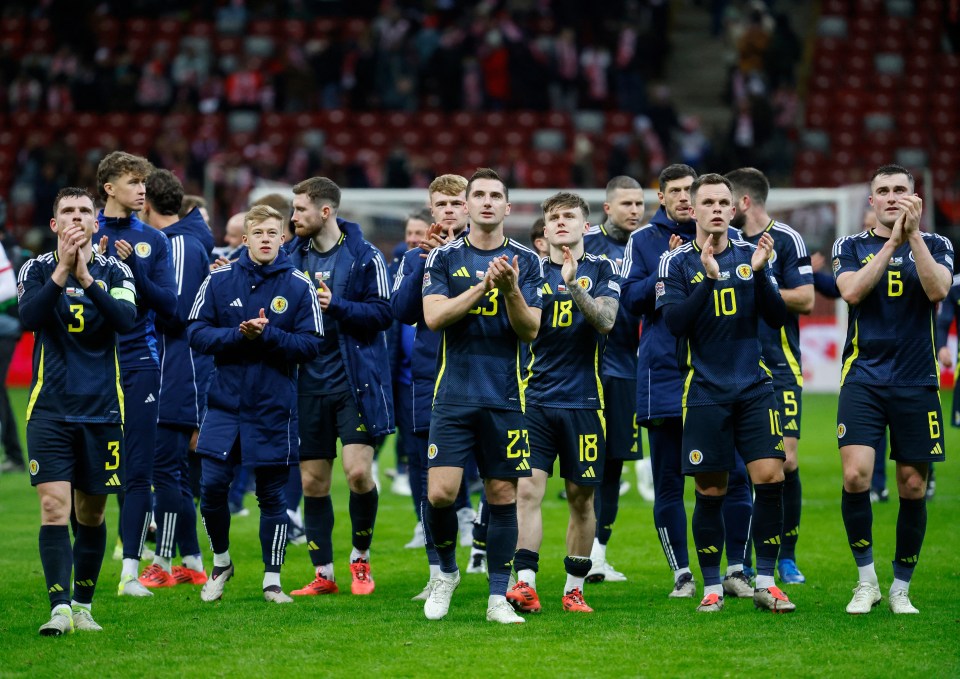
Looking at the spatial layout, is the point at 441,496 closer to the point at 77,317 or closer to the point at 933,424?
the point at 77,317

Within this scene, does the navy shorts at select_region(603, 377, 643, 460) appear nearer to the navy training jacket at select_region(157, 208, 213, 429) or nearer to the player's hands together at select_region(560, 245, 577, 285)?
the player's hands together at select_region(560, 245, 577, 285)

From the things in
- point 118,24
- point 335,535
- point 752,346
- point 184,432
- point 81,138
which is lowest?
point 335,535

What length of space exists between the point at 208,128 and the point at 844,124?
12.1 metres

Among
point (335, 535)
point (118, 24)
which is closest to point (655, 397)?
point (335, 535)

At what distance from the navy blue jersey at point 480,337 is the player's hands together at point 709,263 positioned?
84 cm

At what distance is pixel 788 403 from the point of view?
788cm

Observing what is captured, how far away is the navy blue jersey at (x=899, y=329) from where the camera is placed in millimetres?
7012

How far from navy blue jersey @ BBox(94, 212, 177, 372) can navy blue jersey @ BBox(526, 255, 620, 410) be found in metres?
2.07

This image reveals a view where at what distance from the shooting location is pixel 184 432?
324 inches

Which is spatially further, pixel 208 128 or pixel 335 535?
pixel 208 128

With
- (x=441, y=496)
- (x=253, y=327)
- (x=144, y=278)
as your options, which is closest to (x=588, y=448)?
(x=441, y=496)

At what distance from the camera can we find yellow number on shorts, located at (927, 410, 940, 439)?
22.9 feet

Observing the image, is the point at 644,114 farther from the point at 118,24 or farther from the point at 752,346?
the point at 752,346

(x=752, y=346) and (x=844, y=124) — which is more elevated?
(x=844, y=124)
